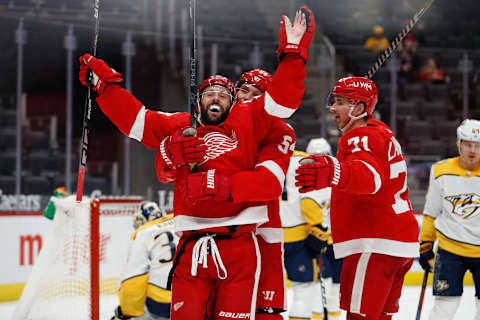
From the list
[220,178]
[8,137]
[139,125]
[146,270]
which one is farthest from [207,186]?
[8,137]

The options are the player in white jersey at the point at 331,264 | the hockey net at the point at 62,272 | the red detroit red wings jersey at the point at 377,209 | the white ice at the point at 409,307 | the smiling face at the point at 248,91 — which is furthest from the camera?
the white ice at the point at 409,307

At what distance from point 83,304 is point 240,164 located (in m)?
1.82

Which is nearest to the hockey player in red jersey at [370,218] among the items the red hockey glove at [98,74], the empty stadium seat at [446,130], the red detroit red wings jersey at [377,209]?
the red detroit red wings jersey at [377,209]

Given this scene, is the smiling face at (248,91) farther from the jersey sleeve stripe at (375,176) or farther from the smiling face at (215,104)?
the jersey sleeve stripe at (375,176)

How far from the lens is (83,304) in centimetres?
337

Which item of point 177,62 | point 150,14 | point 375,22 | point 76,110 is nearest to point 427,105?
point 375,22

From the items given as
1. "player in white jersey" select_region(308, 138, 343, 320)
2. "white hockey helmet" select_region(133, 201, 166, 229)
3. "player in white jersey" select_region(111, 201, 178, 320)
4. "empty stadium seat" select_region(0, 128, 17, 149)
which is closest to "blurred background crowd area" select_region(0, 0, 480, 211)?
"empty stadium seat" select_region(0, 128, 17, 149)

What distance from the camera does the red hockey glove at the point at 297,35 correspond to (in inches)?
73.6

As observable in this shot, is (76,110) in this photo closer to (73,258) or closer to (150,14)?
(150,14)

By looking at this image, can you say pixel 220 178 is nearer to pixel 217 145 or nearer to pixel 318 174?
pixel 217 145

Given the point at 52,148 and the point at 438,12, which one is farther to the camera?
the point at 438,12

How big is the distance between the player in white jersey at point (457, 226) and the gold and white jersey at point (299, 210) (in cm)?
79

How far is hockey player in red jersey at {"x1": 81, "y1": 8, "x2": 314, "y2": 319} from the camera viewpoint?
1.87 meters

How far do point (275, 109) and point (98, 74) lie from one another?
64 centimetres
